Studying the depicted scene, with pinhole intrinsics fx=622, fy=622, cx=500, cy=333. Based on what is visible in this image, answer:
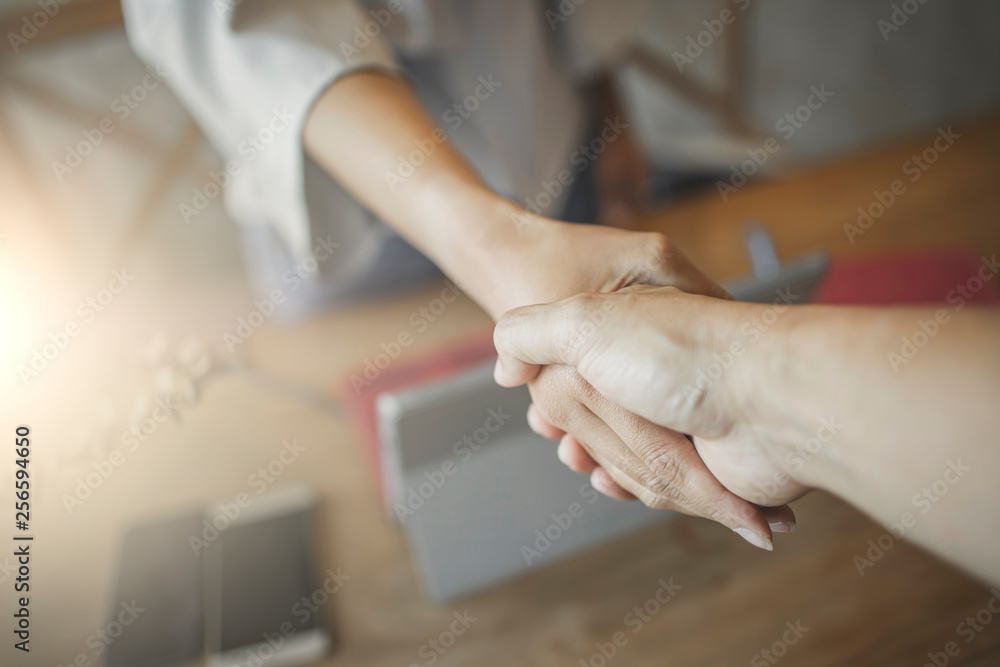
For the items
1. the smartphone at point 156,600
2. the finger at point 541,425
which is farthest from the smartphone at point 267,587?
the finger at point 541,425

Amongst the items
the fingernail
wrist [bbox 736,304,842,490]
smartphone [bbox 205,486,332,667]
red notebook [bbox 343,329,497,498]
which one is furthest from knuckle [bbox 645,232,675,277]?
smartphone [bbox 205,486,332,667]

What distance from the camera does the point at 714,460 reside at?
48 cm

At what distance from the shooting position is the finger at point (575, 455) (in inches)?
22.6

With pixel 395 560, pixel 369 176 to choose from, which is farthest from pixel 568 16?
pixel 395 560

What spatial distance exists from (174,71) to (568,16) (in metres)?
0.60

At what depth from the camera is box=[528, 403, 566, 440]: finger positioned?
0.57m

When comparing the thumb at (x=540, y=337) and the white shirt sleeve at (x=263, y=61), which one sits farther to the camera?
the white shirt sleeve at (x=263, y=61)

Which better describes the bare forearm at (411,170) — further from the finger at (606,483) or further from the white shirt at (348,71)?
the finger at (606,483)

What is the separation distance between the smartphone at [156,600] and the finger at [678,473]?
473 millimetres

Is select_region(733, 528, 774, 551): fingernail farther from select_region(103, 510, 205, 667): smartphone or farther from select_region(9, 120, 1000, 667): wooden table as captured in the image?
select_region(103, 510, 205, 667): smartphone

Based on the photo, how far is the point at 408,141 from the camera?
0.61 m

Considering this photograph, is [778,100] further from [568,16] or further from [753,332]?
[753,332]

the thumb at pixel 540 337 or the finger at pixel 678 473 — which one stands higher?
the thumb at pixel 540 337

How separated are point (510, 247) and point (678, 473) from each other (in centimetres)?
25
